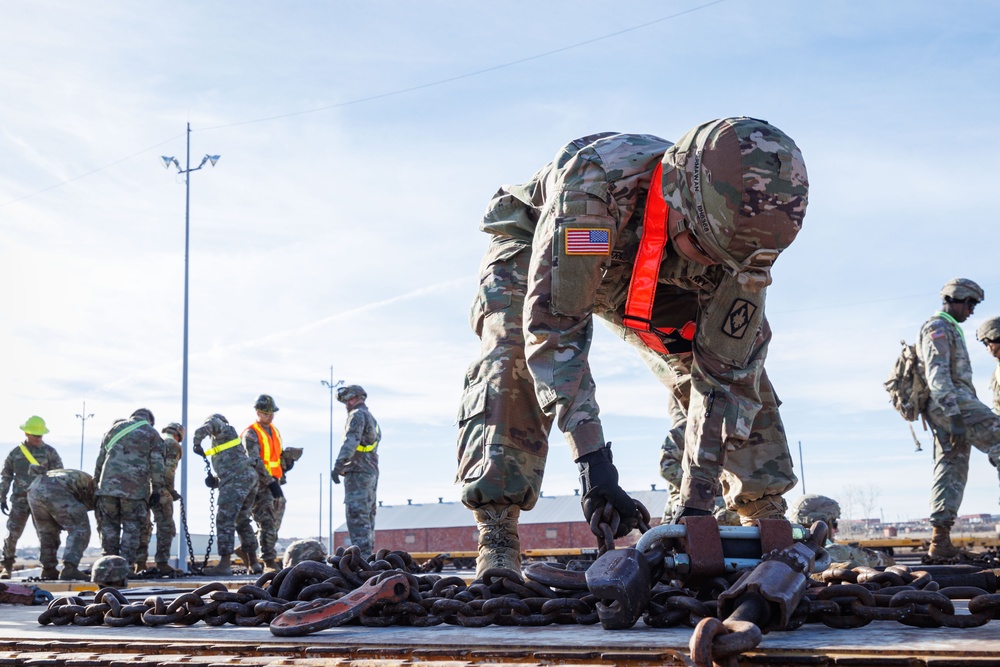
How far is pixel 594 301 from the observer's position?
428 centimetres

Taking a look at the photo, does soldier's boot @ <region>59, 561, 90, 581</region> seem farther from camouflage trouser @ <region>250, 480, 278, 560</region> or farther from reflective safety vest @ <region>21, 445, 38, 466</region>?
reflective safety vest @ <region>21, 445, 38, 466</region>

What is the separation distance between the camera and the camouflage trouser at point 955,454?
1003 centimetres

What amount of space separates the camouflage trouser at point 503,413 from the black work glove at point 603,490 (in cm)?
84

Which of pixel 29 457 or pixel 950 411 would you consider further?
pixel 29 457

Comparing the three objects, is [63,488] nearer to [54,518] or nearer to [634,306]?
[54,518]

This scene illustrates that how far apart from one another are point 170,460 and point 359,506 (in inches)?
112

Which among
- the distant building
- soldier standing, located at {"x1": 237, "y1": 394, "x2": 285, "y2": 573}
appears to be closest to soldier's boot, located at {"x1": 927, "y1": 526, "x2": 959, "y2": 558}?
soldier standing, located at {"x1": 237, "y1": 394, "x2": 285, "y2": 573}

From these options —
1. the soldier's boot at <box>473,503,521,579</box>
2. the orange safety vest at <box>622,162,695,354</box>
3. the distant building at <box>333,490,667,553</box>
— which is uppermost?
the orange safety vest at <box>622,162,695,354</box>

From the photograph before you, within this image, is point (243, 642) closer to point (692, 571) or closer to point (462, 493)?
point (692, 571)

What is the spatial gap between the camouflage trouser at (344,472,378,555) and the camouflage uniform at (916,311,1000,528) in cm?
660

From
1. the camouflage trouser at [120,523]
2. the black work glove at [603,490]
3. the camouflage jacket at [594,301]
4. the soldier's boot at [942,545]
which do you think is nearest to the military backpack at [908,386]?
the soldier's boot at [942,545]

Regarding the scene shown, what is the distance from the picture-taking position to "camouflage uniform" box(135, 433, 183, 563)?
12578 mm

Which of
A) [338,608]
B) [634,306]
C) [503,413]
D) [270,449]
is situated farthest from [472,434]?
[270,449]

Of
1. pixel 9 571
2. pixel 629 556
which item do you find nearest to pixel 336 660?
pixel 629 556
